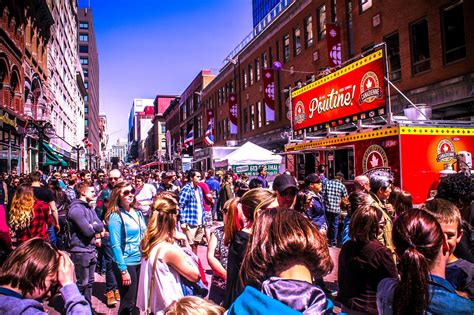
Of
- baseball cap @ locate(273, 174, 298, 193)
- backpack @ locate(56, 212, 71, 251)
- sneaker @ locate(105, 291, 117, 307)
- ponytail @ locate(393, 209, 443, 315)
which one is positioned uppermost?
baseball cap @ locate(273, 174, 298, 193)

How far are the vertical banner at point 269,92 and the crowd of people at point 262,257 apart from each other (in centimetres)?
2111

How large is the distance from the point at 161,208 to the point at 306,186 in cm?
466

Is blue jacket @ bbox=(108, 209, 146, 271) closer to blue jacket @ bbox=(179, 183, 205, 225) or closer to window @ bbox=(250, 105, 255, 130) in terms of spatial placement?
blue jacket @ bbox=(179, 183, 205, 225)

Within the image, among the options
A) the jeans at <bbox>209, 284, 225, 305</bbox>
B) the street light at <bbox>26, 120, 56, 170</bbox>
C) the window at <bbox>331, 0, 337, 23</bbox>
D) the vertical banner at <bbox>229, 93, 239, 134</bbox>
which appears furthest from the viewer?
the vertical banner at <bbox>229, 93, 239, 134</bbox>

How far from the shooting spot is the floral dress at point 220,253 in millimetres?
3732

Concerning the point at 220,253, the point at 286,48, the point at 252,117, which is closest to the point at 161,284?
the point at 220,253

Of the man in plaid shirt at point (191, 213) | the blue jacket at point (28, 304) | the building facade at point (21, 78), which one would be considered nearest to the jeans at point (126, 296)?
the blue jacket at point (28, 304)

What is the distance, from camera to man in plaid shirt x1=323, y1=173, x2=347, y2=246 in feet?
29.9

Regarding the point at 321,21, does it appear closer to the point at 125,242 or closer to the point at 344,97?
the point at 344,97

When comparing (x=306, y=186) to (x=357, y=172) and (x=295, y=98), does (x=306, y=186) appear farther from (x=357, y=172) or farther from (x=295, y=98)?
(x=295, y=98)

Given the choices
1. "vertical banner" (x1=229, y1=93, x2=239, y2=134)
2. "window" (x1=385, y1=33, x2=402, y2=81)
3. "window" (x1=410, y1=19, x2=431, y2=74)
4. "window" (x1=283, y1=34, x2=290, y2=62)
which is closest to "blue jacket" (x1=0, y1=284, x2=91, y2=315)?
"window" (x1=410, y1=19, x2=431, y2=74)

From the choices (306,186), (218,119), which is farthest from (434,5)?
(218,119)

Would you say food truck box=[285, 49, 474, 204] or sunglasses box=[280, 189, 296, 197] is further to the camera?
food truck box=[285, 49, 474, 204]

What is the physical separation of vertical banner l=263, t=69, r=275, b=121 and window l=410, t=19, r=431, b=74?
12650 mm
